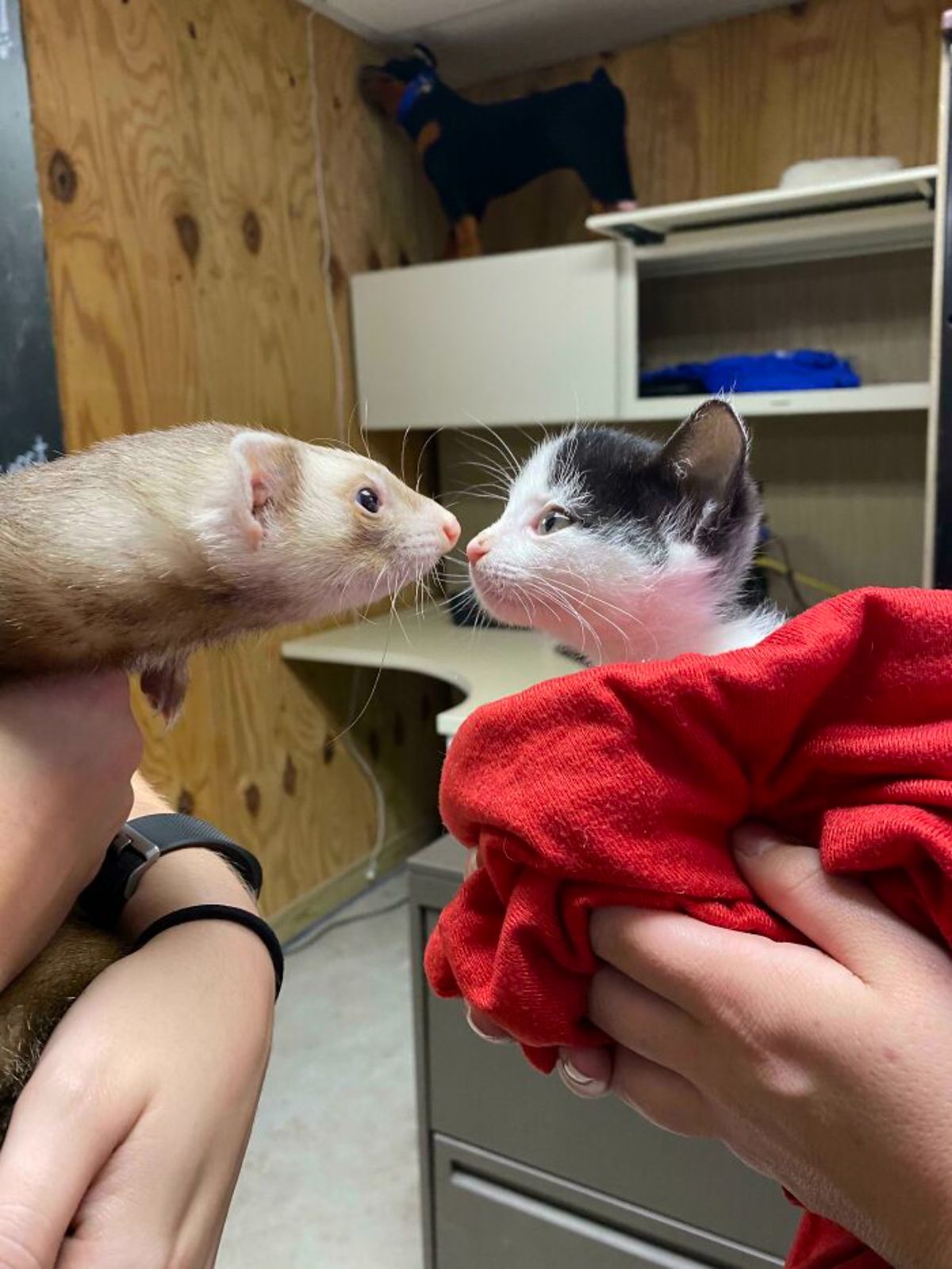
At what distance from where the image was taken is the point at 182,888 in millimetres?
636

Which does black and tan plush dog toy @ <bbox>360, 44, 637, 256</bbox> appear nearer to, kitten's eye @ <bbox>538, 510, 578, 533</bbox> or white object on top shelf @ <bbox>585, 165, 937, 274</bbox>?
white object on top shelf @ <bbox>585, 165, 937, 274</bbox>

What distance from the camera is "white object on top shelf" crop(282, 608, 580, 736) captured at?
1.69m

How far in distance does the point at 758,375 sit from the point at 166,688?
1668 mm

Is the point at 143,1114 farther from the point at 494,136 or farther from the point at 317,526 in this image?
the point at 494,136

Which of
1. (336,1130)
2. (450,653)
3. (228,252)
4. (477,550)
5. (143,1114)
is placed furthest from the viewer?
(228,252)

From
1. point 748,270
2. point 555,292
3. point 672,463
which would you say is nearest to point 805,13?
point 748,270

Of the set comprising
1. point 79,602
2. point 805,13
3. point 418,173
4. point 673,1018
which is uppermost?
point 805,13

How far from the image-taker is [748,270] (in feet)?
7.48

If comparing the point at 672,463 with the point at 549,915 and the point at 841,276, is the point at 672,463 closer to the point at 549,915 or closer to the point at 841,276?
the point at 549,915

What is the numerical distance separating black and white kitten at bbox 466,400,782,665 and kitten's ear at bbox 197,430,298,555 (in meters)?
0.15

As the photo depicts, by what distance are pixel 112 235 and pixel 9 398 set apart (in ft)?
1.48

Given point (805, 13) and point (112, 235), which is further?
point (805, 13)

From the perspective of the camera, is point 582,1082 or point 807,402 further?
point 807,402

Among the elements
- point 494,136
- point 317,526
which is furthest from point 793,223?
point 317,526
